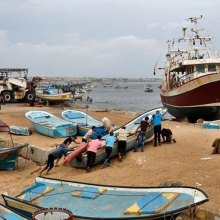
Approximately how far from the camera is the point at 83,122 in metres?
21.8

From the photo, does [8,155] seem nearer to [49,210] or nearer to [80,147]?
[80,147]

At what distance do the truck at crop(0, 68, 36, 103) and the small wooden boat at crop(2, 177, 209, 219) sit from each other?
27.4 metres

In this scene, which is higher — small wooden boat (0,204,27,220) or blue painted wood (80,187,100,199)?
small wooden boat (0,204,27,220)

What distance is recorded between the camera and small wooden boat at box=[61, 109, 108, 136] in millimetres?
19069

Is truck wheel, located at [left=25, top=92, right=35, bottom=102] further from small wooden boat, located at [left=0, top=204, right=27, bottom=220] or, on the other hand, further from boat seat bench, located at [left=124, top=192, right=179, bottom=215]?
boat seat bench, located at [left=124, top=192, right=179, bottom=215]

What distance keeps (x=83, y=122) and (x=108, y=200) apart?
1286cm

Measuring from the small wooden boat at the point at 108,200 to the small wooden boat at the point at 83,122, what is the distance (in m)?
8.56

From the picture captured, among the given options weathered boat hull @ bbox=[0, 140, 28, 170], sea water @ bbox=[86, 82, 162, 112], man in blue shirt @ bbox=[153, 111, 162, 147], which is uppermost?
man in blue shirt @ bbox=[153, 111, 162, 147]

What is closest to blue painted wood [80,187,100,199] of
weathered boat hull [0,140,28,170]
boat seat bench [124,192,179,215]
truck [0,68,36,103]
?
boat seat bench [124,192,179,215]

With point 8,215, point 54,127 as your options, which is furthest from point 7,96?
point 8,215

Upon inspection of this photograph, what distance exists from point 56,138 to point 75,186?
9.53 metres

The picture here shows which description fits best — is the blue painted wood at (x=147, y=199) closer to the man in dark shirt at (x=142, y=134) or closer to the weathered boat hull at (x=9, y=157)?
the man in dark shirt at (x=142, y=134)

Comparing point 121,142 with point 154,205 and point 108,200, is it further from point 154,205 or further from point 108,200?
point 154,205

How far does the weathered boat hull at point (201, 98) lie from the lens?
2284 cm
